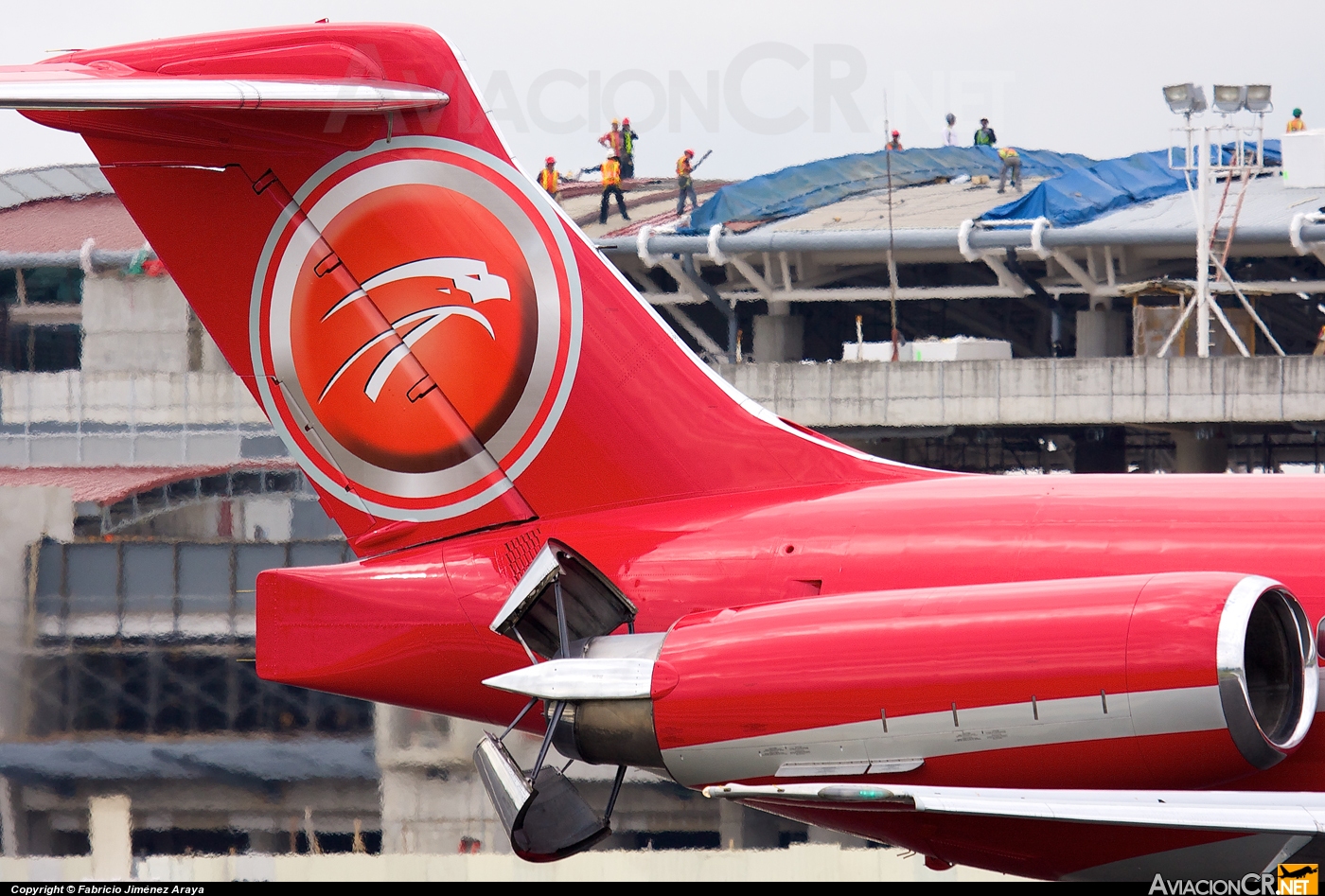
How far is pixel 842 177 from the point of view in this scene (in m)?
25.7

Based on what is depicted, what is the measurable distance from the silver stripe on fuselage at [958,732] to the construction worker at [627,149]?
1861 centimetres

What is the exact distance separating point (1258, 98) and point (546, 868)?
44.5 ft

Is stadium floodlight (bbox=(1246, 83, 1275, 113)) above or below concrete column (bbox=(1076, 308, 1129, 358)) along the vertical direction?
above

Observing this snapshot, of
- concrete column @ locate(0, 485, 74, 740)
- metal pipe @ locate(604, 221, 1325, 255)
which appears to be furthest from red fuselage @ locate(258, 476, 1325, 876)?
metal pipe @ locate(604, 221, 1325, 255)

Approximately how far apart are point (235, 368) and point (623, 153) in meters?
17.0

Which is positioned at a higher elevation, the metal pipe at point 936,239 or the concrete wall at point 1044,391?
the metal pipe at point 936,239

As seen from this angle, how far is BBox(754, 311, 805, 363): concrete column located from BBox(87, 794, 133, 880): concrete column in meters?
13.5

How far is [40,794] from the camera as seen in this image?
1152 centimetres

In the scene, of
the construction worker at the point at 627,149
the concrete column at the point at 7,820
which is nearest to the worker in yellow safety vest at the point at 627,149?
the construction worker at the point at 627,149

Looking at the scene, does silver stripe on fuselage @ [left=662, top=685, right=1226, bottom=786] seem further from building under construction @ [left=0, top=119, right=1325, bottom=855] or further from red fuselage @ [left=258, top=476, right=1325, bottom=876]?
building under construction @ [left=0, top=119, right=1325, bottom=855]

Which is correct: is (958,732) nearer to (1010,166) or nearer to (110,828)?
(110,828)

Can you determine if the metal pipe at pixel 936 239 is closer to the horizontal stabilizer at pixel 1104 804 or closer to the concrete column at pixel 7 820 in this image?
the concrete column at pixel 7 820

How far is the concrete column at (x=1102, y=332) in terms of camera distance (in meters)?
21.1

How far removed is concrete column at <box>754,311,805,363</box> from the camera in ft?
76.0
